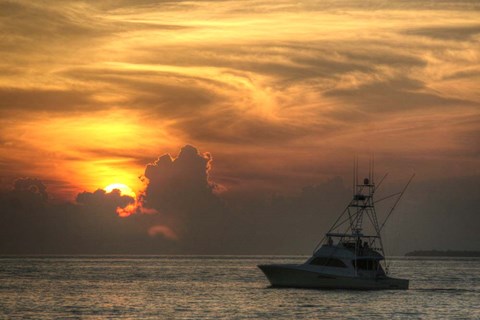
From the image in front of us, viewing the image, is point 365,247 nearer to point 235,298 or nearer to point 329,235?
point 329,235

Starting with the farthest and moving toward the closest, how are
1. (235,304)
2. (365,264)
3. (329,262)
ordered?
(365,264) → (329,262) → (235,304)

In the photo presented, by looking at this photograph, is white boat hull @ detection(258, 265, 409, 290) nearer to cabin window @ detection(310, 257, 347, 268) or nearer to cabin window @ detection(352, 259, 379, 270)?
cabin window @ detection(310, 257, 347, 268)

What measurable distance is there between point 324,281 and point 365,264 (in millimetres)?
5714

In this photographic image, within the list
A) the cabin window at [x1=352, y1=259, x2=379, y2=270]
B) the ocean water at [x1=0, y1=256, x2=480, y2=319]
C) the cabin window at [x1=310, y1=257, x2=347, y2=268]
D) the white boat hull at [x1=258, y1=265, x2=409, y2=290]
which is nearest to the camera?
the ocean water at [x1=0, y1=256, x2=480, y2=319]

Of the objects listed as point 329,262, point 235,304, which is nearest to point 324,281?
point 329,262

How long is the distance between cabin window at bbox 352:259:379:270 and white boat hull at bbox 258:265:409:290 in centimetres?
146

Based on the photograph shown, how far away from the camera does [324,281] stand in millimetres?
100562

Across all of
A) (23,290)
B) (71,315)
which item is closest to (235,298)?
(71,315)

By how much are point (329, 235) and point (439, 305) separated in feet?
46.8

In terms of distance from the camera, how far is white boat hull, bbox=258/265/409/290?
3967 inches

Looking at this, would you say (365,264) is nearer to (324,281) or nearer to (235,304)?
(324,281)

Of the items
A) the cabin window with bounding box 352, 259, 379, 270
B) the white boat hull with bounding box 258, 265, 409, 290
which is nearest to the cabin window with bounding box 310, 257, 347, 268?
the white boat hull with bounding box 258, 265, 409, 290

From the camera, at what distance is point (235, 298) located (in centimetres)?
10569

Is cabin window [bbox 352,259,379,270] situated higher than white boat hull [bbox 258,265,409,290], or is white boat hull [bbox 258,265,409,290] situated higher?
cabin window [bbox 352,259,379,270]
